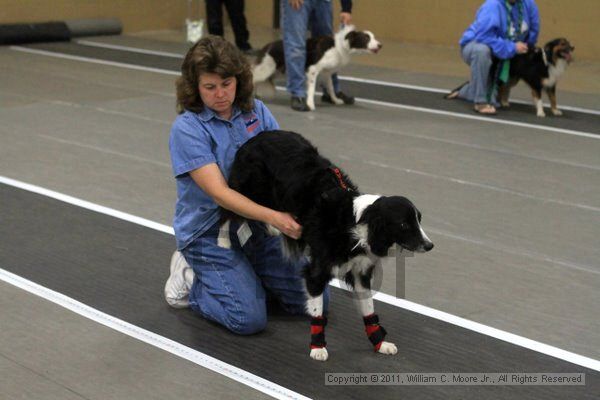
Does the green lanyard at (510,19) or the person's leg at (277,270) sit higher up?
the green lanyard at (510,19)

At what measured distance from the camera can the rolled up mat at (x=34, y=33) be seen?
11312 mm

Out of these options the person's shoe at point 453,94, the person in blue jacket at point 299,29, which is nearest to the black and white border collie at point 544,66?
the person's shoe at point 453,94

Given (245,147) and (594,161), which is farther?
(594,161)

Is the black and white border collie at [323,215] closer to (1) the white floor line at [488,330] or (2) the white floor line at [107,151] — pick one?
(1) the white floor line at [488,330]

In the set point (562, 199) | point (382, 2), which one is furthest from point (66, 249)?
point (382, 2)

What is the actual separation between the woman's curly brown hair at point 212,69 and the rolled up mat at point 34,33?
868cm

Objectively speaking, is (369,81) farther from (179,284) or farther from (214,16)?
(179,284)

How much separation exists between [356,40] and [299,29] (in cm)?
53

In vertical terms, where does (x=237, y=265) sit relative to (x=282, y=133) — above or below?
below

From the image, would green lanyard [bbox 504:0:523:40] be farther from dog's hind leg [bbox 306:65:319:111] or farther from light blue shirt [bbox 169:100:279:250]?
light blue shirt [bbox 169:100:279:250]

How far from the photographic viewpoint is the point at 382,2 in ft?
40.6

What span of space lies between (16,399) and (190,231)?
37.9 inches

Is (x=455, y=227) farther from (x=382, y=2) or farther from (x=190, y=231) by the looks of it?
(x=382, y=2)

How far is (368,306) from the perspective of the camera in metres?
3.15
